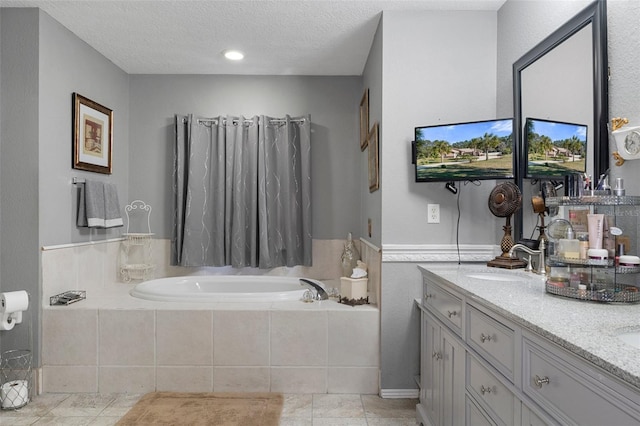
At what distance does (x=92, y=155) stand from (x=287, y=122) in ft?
5.14

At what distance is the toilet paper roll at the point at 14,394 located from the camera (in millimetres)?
2334

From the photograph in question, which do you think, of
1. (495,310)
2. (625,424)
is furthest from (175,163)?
(625,424)

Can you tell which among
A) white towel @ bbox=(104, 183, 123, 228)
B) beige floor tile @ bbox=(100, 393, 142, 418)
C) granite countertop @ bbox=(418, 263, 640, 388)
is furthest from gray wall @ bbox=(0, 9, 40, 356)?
granite countertop @ bbox=(418, 263, 640, 388)

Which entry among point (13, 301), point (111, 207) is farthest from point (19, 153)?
point (13, 301)

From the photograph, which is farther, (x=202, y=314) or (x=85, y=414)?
(x=202, y=314)

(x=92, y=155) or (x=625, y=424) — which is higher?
Result: (x=92, y=155)

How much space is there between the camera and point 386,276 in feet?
8.26

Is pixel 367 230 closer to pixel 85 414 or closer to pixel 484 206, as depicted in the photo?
pixel 484 206

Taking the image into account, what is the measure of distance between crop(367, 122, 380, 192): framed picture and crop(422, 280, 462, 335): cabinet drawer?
83 cm

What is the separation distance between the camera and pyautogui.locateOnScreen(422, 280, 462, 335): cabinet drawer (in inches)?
65.6

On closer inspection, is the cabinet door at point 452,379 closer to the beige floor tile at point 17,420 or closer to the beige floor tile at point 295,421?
the beige floor tile at point 295,421

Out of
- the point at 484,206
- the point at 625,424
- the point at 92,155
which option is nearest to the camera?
the point at 625,424

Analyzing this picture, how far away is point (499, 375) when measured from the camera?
1278 mm

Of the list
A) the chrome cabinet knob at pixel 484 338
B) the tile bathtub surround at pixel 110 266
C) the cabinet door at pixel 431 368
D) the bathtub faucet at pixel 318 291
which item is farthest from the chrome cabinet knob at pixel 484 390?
the bathtub faucet at pixel 318 291
